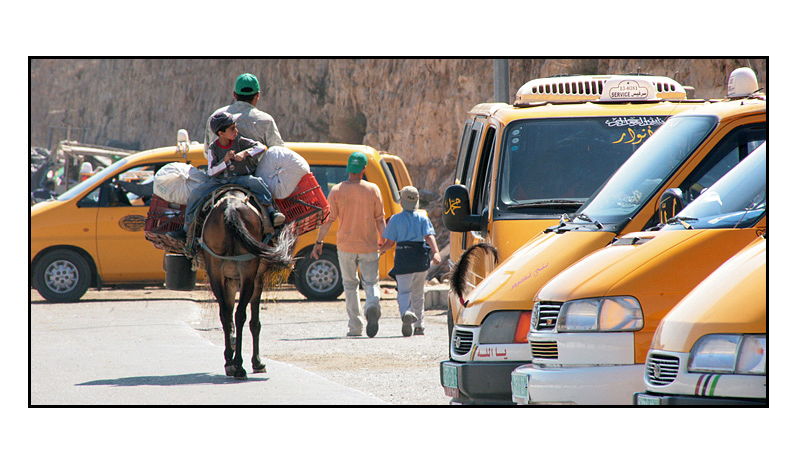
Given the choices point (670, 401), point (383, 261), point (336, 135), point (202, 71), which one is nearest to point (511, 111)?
point (670, 401)

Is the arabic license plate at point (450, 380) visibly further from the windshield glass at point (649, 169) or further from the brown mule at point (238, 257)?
the brown mule at point (238, 257)

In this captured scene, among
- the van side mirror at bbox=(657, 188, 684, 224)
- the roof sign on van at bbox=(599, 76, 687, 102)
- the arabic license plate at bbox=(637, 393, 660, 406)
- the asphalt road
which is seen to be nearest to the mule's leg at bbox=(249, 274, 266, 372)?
the asphalt road

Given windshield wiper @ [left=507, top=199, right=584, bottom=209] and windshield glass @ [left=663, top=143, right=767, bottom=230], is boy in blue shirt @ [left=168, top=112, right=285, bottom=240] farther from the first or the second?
windshield glass @ [left=663, top=143, right=767, bottom=230]

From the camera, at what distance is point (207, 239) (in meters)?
8.20

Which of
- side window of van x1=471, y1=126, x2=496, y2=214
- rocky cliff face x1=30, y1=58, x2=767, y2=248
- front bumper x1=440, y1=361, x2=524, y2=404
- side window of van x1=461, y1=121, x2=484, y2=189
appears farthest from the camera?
rocky cliff face x1=30, y1=58, x2=767, y2=248

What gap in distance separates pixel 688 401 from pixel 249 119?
506 cm

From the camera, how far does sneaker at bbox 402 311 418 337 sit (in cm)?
1095

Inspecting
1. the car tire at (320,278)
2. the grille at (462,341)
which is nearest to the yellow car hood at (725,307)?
the grille at (462,341)

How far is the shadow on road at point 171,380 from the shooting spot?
801 cm

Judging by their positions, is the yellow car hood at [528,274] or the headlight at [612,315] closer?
the headlight at [612,315]

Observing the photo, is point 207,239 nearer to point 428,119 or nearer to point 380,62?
point 428,119

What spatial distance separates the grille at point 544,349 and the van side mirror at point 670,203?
939mm

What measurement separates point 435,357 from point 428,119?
19.4m

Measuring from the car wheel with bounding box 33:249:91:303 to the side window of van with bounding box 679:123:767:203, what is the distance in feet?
37.1
